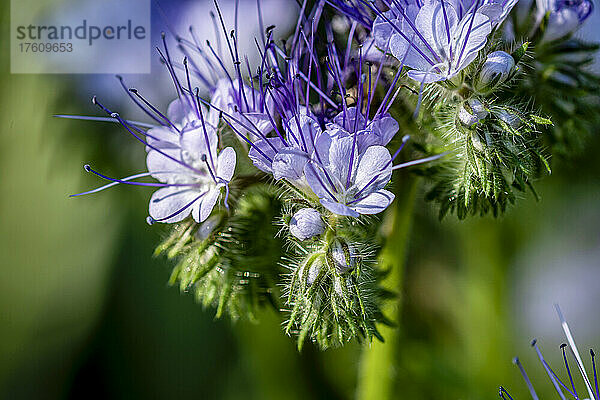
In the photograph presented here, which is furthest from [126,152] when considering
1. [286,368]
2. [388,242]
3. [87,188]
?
[388,242]

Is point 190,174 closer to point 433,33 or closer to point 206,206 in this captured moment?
point 206,206

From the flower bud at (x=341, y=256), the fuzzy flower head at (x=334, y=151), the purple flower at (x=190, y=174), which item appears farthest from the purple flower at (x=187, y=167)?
the flower bud at (x=341, y=256)

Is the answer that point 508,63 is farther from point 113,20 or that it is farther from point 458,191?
point 113,20

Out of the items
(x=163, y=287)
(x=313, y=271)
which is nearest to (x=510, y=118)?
(x=313, y=271)

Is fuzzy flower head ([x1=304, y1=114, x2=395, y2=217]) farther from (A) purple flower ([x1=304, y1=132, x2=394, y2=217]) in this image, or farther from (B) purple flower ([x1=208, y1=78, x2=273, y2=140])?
(B) purple flower ([x1=208, y1=78, x2=273, y2=140])

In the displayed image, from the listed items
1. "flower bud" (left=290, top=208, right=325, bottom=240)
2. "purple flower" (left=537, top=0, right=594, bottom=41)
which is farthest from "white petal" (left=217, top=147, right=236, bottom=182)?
"purple flower" (left=537, top=0, right=594, bottom=41)

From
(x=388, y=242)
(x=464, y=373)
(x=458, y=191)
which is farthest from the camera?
(x=464, y=373)
